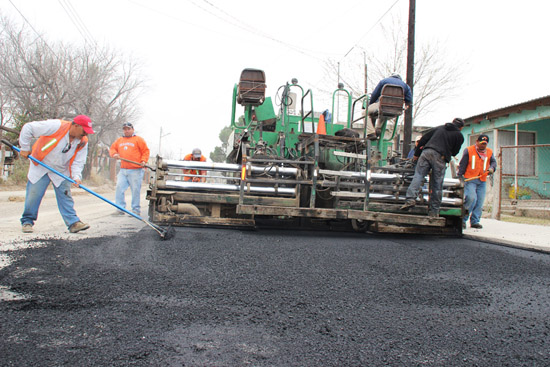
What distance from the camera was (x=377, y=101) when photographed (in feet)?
19.4

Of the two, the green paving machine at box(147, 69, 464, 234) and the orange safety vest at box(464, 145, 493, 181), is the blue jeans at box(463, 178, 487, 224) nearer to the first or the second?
the orange safety vest at box(464, 145, 493, 181)

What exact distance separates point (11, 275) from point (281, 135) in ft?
13.2

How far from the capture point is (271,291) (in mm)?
2697

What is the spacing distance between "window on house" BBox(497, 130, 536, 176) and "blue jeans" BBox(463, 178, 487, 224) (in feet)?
20.4

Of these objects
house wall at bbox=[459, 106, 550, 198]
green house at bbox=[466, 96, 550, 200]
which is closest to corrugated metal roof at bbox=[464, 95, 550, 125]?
green house at bbox=[466, 96, 550, 200]

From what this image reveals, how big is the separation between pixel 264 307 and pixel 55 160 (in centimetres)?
355

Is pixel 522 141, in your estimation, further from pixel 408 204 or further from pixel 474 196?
pixel 408 204

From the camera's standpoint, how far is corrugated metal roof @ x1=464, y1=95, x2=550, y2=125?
37.0 ft

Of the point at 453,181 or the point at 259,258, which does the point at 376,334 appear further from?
the point at 453,181

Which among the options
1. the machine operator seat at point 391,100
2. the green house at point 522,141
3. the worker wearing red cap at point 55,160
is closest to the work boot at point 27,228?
the worker wearing red cap at point 55,160

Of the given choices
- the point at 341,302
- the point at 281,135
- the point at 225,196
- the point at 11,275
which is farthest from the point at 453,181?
the point at 11,275

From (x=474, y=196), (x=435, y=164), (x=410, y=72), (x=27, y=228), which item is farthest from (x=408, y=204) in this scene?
(x=410, y=72)

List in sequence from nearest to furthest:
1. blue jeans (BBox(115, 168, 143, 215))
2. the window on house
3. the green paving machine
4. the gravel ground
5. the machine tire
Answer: the gravel ground
the green paving machine
the machine tire
blue jeans (BBox(115, 168, 143, 215))
the window on house

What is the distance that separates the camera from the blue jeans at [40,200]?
4547mm
